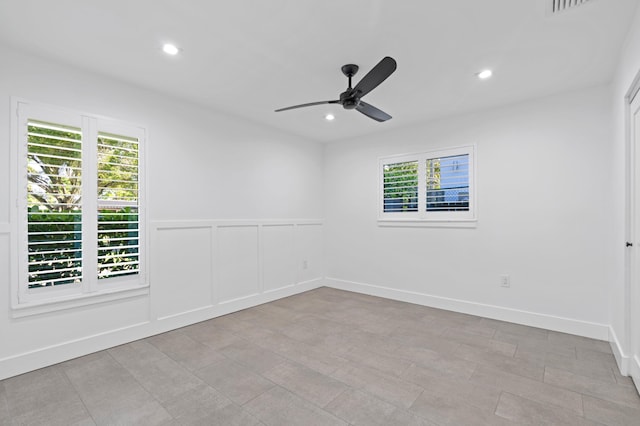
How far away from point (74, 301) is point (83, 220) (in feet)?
2.33

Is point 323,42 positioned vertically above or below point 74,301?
above

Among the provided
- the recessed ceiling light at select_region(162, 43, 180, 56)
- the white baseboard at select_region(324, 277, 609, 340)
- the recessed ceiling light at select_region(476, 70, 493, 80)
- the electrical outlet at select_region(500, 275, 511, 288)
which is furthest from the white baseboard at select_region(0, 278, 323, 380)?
the recessed ceiling light at select_region(476, 70, 493, 80)

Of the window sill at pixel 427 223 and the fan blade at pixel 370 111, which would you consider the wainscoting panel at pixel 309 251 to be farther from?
the fan blade at pixel 370 111

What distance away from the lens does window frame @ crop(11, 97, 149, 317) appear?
2.41 metres

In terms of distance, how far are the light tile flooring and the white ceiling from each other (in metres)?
2.54

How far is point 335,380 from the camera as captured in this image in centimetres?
230

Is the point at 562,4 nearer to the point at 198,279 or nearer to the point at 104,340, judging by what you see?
the point at 198,279

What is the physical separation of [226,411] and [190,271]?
191 cm

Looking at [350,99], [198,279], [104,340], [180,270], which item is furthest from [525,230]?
[104,340]

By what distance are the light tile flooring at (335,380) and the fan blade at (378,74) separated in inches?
89.1

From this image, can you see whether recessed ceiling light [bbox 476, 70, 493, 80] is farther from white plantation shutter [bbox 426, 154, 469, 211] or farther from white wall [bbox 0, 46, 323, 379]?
white wall [bbox 0, 46, 323, 379]

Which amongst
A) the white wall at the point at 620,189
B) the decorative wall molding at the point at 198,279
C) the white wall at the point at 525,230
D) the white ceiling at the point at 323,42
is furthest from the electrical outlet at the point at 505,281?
the decorative wall molding at the point at 198,279

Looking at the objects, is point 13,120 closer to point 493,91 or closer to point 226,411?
point 226,411

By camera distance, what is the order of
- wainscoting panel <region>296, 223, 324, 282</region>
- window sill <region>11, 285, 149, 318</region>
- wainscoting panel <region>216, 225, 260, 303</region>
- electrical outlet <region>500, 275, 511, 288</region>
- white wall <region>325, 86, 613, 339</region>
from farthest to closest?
wainscoting panel <region>296, 223, 324, 282</region> < wainscoting panel <region>216, 225, 260, 303</region> < electrical outlet <region>500, 275, 511, 288</region> < white wall <region>325, 86, 613, 339</region> < window sill <region>11, 285, 149, 318</region>
